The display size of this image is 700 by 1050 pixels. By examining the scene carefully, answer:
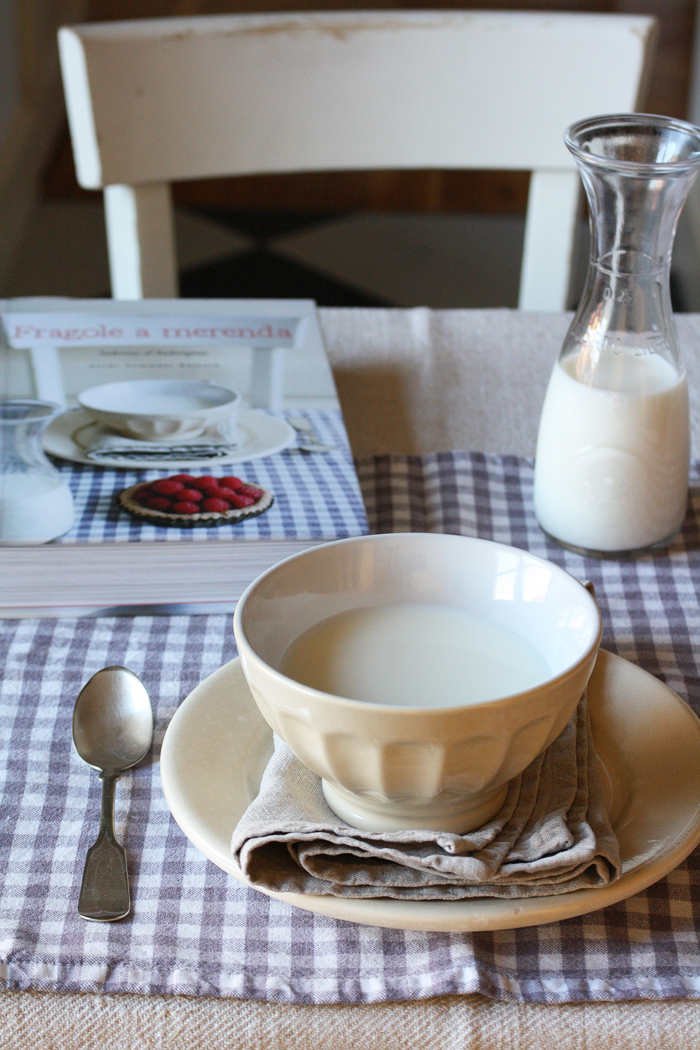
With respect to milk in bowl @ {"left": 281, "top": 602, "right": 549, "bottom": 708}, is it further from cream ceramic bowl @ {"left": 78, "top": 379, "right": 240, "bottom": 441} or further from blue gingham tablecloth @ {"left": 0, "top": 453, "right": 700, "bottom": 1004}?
cream ceramic bowl @ {"left": 78, "top": 379, "right": 240, "bottom": 441}

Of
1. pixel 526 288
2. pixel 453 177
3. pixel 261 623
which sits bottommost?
pixel 453 177

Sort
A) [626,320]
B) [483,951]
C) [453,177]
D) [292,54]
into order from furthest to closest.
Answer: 1. [453,177]
2. [292,54]
3. [626,320]
4. [483,951]

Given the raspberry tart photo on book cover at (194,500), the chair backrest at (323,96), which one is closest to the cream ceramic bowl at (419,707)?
the raspberry tart photo on book cover at (194,500)

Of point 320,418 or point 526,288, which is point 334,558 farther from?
point 526,288

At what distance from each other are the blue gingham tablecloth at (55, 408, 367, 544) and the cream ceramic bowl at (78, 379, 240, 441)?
4 centimetres

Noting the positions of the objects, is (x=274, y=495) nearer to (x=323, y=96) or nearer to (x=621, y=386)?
(x=621, y=386)

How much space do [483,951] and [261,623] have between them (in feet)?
0.37

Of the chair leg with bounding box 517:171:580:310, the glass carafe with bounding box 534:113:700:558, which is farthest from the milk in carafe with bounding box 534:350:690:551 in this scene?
the chair leg with bounding box 517:171:580:310

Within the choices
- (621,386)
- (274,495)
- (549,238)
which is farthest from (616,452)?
(549,238)

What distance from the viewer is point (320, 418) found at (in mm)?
522

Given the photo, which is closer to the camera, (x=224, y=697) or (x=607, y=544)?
(x=224, y=697)

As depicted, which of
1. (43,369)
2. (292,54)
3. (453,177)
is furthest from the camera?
(453,177)

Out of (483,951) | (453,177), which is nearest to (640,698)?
(483,951)

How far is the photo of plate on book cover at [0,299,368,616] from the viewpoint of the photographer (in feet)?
1.39
